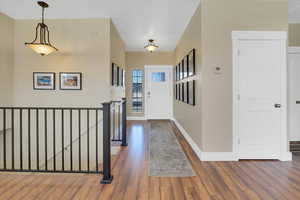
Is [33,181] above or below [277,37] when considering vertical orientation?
below

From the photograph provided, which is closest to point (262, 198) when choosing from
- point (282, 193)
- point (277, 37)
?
point (282, 193)

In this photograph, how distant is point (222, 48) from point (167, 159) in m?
2.11

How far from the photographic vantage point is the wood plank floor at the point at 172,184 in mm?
2061

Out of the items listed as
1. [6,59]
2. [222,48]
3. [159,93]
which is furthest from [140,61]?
[222,48]

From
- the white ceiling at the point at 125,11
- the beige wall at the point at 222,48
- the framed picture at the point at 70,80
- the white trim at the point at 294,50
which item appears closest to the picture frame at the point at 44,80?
the framed picture at the point at 70,80

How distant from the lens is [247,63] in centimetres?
308

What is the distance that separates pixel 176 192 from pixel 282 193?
1231 mm

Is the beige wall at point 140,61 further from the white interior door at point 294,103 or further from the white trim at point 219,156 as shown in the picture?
the white trim at point 219,156

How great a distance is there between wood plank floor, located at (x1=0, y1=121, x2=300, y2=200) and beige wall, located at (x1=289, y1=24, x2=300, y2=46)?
266cm

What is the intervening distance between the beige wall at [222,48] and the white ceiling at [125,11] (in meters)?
0.59

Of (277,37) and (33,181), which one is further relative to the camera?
(277,37)

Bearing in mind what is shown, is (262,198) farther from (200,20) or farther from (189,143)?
(200,20)

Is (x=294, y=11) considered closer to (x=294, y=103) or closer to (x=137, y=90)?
(x=294, y=103)

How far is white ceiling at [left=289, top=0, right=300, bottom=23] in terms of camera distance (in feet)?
10.6
